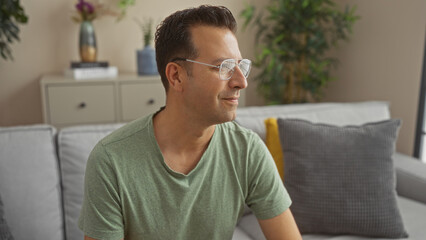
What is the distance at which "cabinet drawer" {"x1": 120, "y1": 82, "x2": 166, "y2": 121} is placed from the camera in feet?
8.21

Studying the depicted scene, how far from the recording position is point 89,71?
252 cm

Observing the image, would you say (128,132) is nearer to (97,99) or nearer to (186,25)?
(186,25)

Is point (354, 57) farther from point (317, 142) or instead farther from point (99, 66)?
point (99, 66)

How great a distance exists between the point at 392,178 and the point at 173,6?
3.29ft

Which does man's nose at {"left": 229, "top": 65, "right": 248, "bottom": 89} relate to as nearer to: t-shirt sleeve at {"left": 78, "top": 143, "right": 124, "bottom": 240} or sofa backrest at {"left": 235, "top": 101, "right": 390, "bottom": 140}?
t-shirt sleeve at {"left": 78, "top": 143, "right": 124, "bottom": 240}

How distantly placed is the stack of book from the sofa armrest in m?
1.76

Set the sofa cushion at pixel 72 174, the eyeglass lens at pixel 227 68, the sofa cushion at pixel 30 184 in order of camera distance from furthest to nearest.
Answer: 1. the sofa cushion at pixel 72 174
2. the sofa cushion at pixel 30 184
3. the eyeglass lens at pixel 227 68

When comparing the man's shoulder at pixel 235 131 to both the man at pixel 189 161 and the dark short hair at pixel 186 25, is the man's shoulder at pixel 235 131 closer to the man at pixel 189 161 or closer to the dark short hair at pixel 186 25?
the man at pixel 189 161

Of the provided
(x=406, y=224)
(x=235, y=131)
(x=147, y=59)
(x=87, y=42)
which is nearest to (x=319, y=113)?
(x=406, y=224)

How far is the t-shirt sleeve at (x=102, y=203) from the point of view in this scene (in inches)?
37.3

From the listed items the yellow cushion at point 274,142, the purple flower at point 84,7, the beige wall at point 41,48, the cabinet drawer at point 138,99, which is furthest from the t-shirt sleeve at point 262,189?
the purple flower at point 84,7

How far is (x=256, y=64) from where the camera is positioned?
2586mm

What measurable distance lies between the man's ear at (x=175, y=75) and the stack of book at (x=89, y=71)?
165 cm

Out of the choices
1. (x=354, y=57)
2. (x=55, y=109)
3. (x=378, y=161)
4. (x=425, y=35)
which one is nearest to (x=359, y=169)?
(x=378, y=161)
